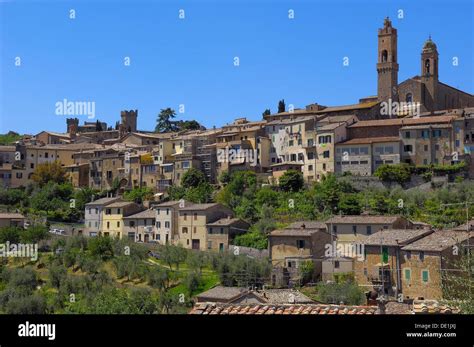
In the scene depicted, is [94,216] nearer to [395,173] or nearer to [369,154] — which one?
[369,154]

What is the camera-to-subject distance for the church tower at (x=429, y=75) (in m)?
58.2

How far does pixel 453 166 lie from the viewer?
154 feet

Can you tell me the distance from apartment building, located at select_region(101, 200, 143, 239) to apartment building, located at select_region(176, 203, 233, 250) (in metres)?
5.01

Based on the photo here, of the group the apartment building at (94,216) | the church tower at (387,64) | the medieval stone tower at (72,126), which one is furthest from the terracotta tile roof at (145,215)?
the medieval stone tower at (72,126)

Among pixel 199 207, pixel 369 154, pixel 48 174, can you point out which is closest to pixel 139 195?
pixel 48 174

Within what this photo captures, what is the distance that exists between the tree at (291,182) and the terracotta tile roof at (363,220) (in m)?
10.1

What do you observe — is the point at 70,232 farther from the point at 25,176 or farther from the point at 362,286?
the point at 362,286
